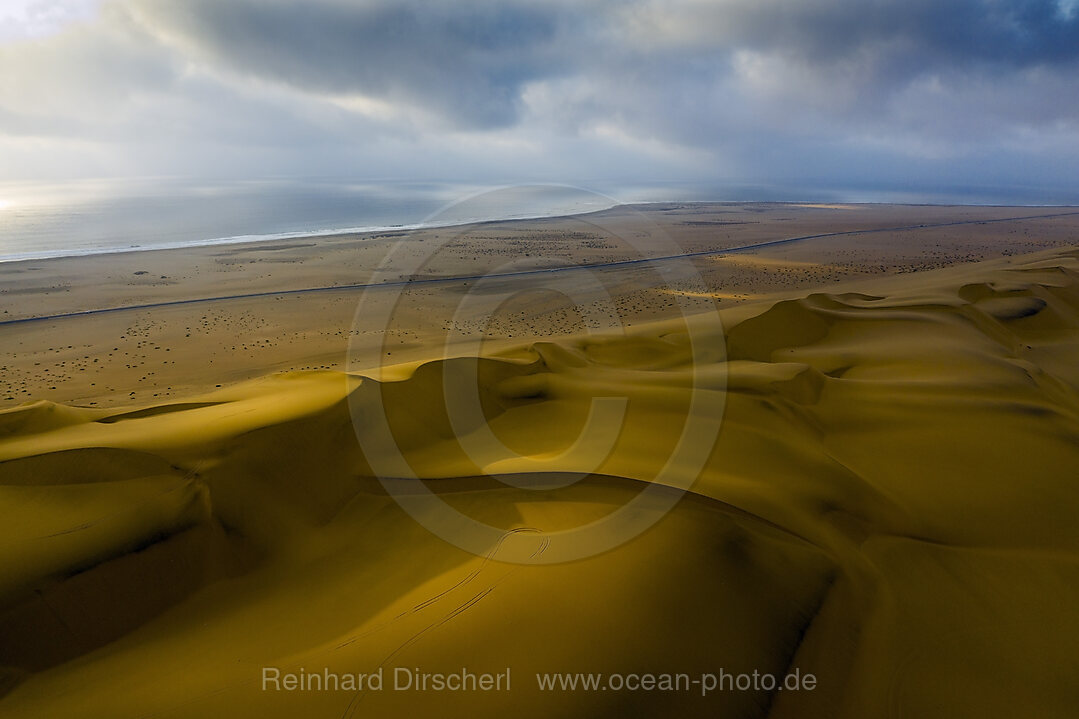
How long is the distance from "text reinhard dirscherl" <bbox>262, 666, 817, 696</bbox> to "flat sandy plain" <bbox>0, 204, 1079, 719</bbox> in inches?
2.1

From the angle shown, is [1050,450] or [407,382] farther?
[407,382]

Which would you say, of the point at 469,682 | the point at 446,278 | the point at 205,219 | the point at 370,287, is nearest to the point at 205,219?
the point at 205,219

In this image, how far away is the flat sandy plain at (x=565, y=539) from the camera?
3.63m

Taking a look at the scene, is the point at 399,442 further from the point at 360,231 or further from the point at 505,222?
the point at 505,222

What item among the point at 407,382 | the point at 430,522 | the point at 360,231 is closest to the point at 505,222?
the point at 360,231

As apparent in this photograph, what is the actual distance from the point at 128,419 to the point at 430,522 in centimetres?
524

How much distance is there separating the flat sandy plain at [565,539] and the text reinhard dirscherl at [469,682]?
2.1 inches

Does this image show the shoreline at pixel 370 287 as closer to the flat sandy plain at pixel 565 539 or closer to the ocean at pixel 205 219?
the flat sandy plain at pixel 565 539

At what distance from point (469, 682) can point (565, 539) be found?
1463 millimetres

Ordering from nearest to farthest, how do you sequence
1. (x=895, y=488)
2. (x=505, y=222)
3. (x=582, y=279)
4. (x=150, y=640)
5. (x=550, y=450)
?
(x=150, y=640), (x=895, y=488), (x=550, y=450), (x=582, y=279), (x=505, y=222)

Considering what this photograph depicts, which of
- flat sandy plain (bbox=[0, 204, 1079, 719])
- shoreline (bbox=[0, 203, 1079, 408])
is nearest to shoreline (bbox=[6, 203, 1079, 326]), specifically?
shoreline (bbox=[0, 203, 1079, 408])

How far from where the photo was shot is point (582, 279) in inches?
1011

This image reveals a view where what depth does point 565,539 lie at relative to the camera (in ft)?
14.9

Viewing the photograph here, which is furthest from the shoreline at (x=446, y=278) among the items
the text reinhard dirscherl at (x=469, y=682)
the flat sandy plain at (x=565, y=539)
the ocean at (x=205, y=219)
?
the text reinhard dirscherl at (x=469, y=682)
